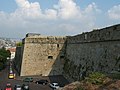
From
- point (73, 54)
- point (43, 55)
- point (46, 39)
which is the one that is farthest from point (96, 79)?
point (46, 39)

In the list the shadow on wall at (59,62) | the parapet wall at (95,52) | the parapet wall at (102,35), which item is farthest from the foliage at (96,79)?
the shadow on wall at (59,62)

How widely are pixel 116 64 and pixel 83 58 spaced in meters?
8.65

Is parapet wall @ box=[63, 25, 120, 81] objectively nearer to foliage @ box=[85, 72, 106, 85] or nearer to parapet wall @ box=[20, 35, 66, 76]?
parapet wall @ box=[20, 35, 66, 76]

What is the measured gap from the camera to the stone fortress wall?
799 inches

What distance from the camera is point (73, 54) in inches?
1296

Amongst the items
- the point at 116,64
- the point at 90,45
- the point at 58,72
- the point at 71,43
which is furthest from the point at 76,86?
the point at 58,72

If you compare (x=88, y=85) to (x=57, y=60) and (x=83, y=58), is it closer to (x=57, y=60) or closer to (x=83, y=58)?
(x=83, y=58)

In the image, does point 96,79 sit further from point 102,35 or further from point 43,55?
point 43,55

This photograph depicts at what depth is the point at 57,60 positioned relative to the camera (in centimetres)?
3822

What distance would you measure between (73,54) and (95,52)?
9.33m

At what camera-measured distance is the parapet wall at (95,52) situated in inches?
773

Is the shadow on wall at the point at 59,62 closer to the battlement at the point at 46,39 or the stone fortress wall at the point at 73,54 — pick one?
the stone fortress wall at the point at 73,54

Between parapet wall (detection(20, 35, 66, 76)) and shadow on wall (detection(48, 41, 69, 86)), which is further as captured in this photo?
parapet wall (detection(20, 35, 66, 76))

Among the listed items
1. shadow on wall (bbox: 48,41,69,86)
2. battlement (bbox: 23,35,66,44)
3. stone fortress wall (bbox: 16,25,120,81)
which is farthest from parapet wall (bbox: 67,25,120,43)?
battlement (bbox: 23,35,66,44)
